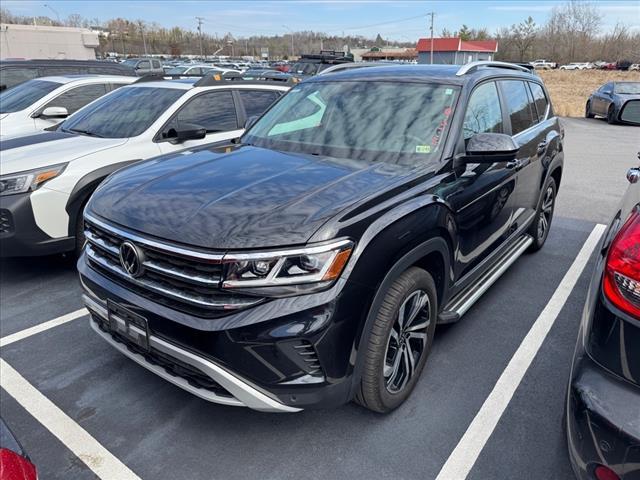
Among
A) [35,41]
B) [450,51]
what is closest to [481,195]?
[35,41]

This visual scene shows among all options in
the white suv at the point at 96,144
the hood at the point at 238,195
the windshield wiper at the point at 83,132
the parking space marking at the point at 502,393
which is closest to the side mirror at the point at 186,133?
the white suv at the point at 96,144

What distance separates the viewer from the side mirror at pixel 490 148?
2.92m

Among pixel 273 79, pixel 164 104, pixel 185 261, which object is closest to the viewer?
pixel 185 261

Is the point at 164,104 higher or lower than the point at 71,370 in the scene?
higher

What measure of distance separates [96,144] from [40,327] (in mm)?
1847

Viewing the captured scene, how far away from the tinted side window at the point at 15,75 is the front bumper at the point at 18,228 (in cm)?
681

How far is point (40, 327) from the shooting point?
3.70 meters

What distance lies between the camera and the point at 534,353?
11.0 feet

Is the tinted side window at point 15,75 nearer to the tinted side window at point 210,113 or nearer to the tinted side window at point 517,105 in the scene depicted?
the tinted side window at point 210,113

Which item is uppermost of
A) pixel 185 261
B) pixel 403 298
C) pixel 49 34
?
pixel 49 34

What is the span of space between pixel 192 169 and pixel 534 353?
2572mm

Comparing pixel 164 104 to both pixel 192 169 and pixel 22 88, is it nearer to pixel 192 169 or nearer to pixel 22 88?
pixel 192 169

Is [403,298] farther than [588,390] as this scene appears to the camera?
Yes

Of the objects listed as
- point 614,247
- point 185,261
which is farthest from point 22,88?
point 614,247
